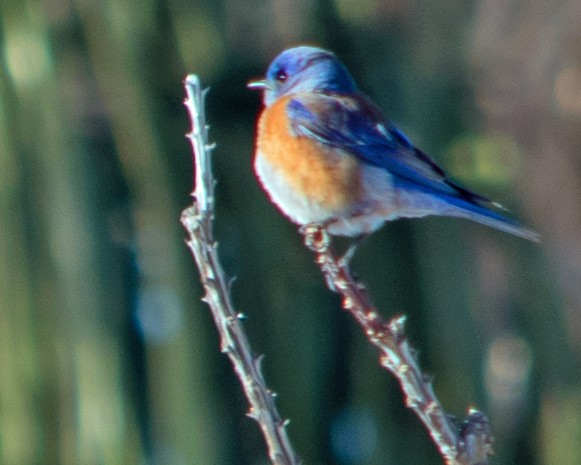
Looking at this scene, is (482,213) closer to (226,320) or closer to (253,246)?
(226,320)

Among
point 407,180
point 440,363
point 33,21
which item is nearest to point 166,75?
point 33,21

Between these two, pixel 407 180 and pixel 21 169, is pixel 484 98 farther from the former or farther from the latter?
pixel 407 180

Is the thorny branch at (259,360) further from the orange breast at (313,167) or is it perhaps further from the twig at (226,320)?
the orange breast at (313,167)

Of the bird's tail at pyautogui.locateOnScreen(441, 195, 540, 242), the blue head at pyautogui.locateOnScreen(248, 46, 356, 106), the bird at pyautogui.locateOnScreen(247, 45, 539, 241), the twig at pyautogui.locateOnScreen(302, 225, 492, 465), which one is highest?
the blue head at pyautogui.locateOnScreen(248, 46, 356, 106)

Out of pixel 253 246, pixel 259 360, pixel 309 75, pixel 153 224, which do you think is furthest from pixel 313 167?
pixel 253 246

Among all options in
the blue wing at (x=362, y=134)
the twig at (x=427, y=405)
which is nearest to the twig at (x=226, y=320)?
the twig at (x=427, y=405)

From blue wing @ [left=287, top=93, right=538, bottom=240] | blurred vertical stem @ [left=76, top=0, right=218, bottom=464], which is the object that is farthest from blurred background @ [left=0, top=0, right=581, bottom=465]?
blue wing @ [left=287, top=93, right=538, bottom=240]

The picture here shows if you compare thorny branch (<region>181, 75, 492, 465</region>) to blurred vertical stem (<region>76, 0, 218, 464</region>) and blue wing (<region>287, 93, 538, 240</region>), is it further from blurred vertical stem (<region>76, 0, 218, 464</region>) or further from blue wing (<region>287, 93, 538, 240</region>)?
blurred vertical stem (<region>76, 0, 218, 464</region>)
